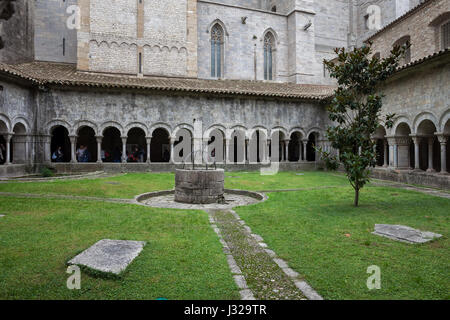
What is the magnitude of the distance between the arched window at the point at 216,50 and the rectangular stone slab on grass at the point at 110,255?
819 inches

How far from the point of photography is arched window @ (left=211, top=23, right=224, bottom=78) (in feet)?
77.2

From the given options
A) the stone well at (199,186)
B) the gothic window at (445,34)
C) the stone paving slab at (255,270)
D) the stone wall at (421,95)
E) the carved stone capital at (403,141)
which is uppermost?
the gothic window at (445,34)

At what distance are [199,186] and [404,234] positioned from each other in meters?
5.04

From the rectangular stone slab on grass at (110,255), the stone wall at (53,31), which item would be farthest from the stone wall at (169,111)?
the rectangular stone slab on grass at (110,255)

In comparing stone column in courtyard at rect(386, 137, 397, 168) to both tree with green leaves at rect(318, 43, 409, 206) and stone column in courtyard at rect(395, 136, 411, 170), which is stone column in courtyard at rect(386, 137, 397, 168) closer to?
stone column in courtyard at rect(395, 136, 411, 170)

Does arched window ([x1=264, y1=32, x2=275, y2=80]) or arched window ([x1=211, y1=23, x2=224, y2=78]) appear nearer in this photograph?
arched window ([x1=211, y1=23, x2=224, y2=78])

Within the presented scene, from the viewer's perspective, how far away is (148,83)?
17594 millimetres

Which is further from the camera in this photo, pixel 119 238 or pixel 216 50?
pixel 216 50

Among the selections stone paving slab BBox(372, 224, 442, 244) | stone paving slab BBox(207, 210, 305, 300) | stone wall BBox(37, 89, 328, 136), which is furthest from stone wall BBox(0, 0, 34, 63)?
stone paving slab BBox(372, 224, 442, 244)

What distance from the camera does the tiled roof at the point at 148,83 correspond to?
1595 cm

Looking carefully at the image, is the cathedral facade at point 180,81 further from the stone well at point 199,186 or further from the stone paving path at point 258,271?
the stone paving path at point 258,271

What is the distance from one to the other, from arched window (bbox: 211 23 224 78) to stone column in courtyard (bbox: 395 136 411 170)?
14154mm

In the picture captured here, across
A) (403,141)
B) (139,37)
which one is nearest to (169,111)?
(139,37)

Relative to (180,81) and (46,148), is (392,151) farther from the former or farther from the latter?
(46,148)
